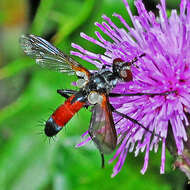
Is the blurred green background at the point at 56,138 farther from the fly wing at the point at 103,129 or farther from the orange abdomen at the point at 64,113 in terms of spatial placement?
the fly wing at the point at 103,129

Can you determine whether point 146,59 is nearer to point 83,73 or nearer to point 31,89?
point 83,73

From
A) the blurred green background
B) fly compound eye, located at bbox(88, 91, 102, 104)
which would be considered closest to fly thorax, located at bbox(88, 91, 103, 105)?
fly compound eye, located at bbox(88, 91, 102, 104)

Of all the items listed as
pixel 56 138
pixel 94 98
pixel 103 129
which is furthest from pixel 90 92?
pixel 56 138

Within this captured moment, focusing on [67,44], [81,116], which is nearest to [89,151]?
[81,116]

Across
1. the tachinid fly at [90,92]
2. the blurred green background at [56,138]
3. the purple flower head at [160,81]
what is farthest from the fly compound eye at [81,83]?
the blurred green background at [56,138]

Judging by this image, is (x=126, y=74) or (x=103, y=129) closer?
(x=103, y=129)

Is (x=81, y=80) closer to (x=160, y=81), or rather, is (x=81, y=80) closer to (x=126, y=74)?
(x=126, y=74)
